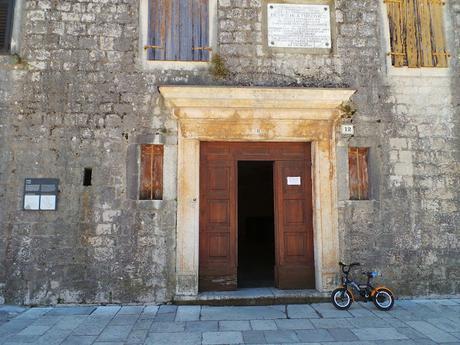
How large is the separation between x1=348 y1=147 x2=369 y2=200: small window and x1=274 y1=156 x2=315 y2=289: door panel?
602 mm

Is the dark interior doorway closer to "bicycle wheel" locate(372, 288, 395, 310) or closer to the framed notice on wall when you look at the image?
"bicycle wheel" locate(372, 288, 395, 310)

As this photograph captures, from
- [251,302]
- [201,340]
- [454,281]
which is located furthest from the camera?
[454,281]

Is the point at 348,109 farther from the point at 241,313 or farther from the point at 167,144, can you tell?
the point at 241,313

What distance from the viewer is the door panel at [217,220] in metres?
5.12

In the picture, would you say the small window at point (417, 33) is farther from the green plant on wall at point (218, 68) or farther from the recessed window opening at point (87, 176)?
the recessed window opening at point (87, 176)

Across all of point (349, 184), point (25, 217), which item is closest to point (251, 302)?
point (349, 184)

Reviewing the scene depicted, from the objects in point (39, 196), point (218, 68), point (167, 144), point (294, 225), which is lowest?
point (294, 225)

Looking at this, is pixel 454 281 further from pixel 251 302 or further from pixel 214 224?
pixel 214 224

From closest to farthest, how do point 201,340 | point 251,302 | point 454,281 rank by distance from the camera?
point 201,340
point 251,302
point 454,281

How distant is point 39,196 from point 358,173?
14.5ft

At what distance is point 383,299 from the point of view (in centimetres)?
464

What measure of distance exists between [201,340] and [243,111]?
2.92 meters

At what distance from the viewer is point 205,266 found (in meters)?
5.13

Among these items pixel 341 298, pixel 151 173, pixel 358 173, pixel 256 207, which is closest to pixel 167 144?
pixel 151 173
